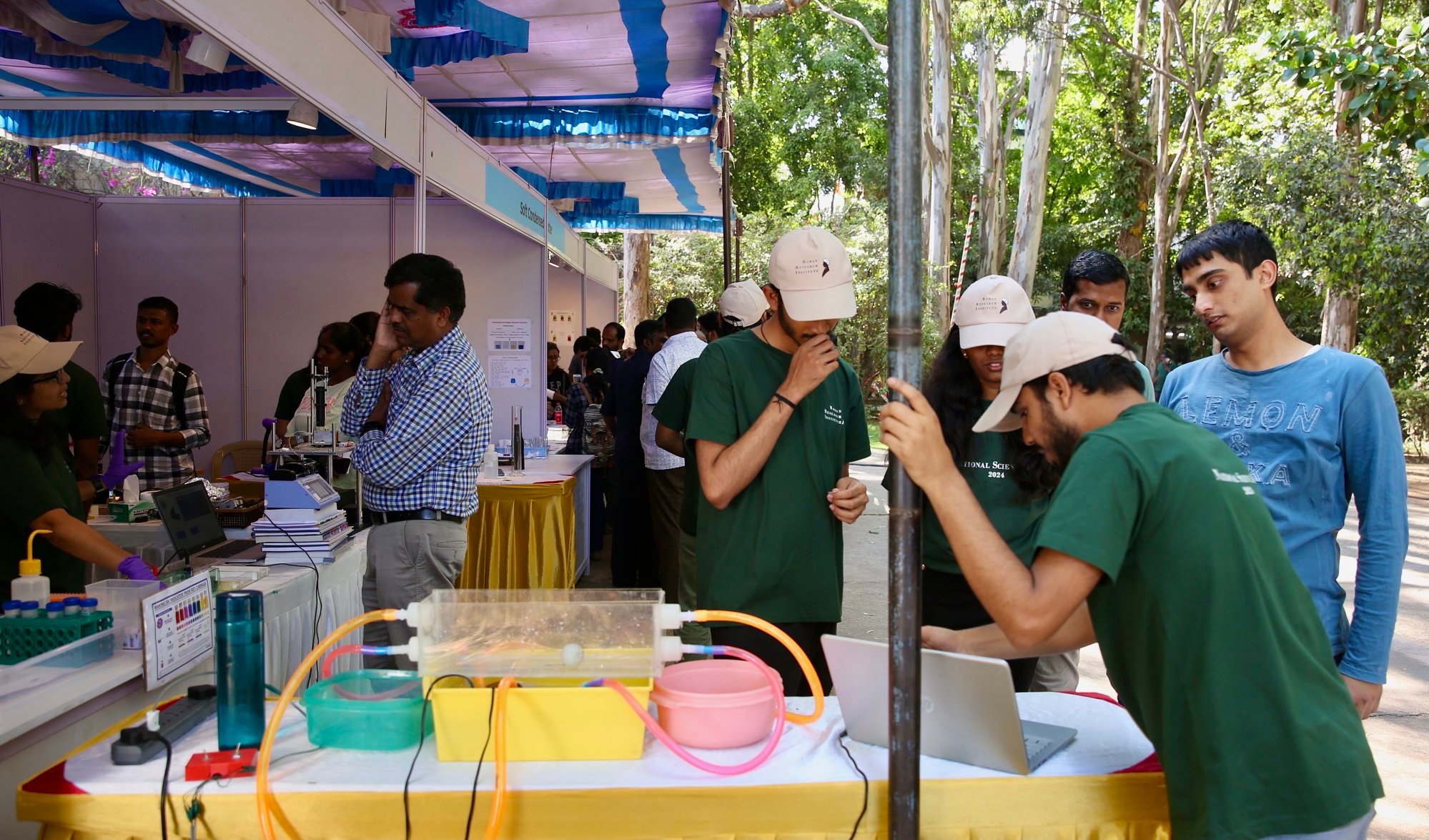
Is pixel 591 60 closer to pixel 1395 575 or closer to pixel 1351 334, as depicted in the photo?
pixel 1395 575

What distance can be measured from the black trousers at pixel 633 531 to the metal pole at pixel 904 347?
4659 millimetres

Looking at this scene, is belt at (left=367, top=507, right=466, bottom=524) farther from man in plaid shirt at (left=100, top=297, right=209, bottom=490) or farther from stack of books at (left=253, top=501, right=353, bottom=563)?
man in plaid shirt at (left=100, top=297, right=209, bottom=490)

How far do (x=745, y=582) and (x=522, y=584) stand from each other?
135 inches

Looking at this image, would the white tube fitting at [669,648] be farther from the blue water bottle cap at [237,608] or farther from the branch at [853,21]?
the branch at [853,21]

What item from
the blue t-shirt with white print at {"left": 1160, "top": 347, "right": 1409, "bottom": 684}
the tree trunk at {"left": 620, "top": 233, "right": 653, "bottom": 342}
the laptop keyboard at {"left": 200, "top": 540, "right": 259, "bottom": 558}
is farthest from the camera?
the tree trunk at {"left": 620, "top": 233, "right": 653, "bottom": 342}

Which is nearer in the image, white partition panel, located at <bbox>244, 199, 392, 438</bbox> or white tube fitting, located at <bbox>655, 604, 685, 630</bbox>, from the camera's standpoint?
white tube fitting, located at <bbox>655, 604, 685, 630</bbox>

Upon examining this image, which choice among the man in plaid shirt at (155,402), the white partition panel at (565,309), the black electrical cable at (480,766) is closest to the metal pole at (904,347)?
the black electrical cable at (480,766)

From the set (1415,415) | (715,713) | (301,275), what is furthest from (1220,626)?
(1415,415)

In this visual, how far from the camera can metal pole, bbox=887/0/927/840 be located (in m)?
1.60

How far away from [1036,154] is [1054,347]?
1693 centimetres

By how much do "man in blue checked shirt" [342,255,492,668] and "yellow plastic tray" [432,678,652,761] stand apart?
1350mm

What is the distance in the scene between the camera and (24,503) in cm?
290

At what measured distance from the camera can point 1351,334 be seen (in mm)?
12422

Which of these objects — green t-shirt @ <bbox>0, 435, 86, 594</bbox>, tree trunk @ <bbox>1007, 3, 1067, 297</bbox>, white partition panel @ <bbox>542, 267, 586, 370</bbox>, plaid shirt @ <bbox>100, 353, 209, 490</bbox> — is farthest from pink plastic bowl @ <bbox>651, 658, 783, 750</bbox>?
tree trunk @ <bbox>1007, 3, 1067, 297</bbox>
